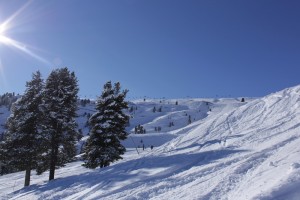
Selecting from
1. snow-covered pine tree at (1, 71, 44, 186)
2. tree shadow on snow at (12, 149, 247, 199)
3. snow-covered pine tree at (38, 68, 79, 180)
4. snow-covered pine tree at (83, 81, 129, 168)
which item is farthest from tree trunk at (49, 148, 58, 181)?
tree shadow on snow at (12, 149, 247, 199)

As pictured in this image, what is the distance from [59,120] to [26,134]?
139 inches

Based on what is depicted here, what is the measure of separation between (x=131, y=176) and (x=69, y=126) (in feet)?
50.3

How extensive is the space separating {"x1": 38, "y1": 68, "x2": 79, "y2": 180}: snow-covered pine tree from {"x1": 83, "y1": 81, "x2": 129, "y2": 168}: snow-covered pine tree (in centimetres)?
206

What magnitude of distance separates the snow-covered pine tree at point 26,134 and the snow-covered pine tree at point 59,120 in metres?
0.79

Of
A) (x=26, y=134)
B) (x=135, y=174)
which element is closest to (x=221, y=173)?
(x=135, y=174)

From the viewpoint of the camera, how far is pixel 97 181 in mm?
19641

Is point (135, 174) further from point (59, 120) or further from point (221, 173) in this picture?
point (59, 120)

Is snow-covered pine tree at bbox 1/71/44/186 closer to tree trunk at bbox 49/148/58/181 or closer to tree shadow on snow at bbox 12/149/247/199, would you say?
tree trunk at bbox 49/148/58/181

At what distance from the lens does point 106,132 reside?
104ft

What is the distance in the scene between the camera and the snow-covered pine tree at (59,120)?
32156mm

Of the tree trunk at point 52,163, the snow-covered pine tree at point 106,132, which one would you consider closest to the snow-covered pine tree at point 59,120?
the tree trunk at point 52,163

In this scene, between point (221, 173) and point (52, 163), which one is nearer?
point (221, 173)

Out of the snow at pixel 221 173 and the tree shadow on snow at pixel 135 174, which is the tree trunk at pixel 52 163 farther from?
the snow at pixel 221 173

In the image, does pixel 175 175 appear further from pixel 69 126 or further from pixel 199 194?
pixel 69 126
